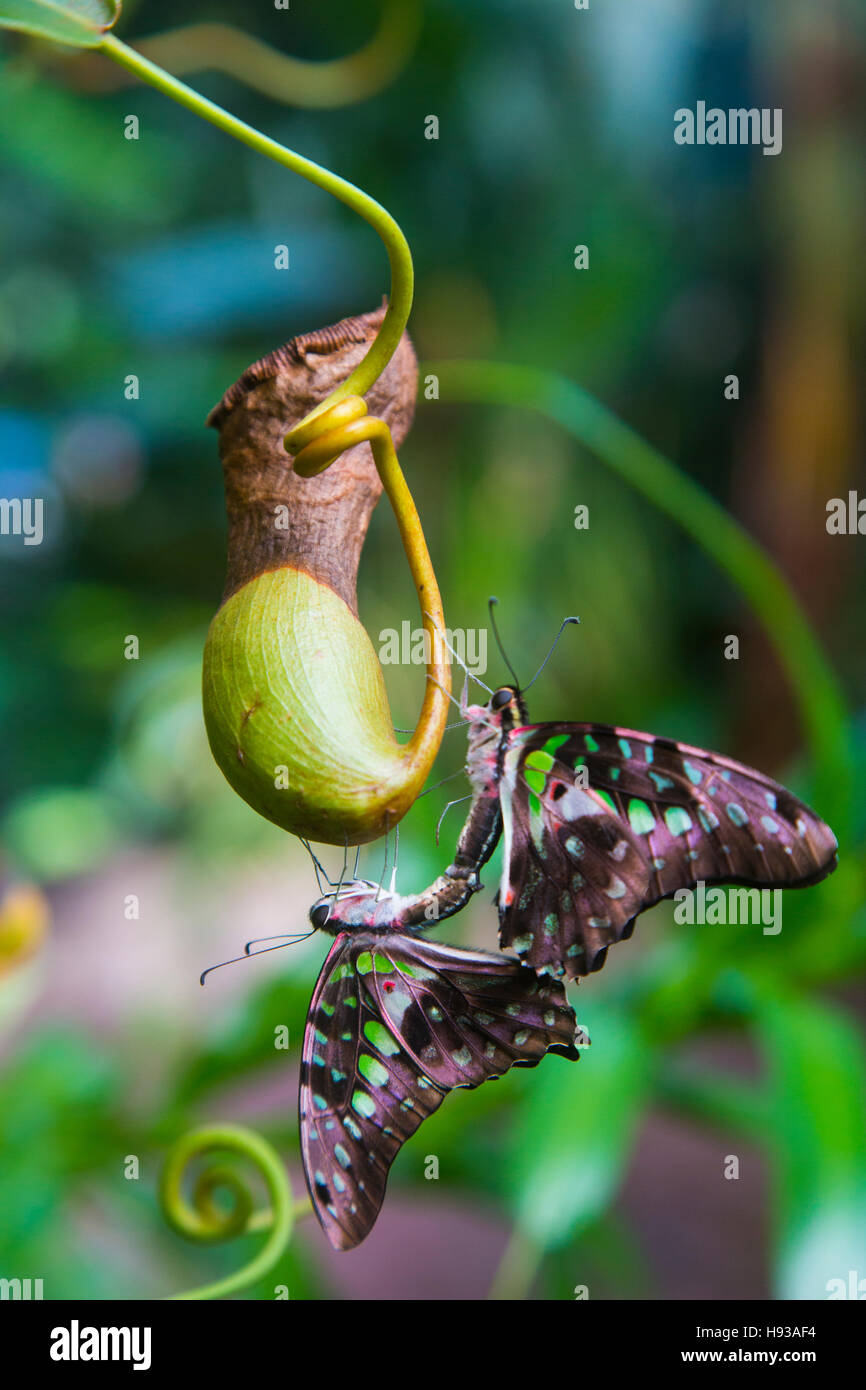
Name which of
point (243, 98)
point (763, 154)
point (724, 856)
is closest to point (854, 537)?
point (763, 154)

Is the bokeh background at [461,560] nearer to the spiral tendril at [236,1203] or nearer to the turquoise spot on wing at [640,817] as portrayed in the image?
the spiral tendril at [236,1203]

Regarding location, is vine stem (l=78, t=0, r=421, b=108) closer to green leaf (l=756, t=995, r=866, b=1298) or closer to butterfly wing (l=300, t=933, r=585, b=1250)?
butterfly wing (l=300, t=933, r=585, b=1250)

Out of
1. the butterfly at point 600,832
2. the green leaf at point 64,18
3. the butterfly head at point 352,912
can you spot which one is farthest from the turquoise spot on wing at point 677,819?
the green leaf at point 64,18

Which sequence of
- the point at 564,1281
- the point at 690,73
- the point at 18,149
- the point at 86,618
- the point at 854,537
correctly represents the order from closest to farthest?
the point at 564,1281
the point at 18,149
the point at 86,618
the point at 690,73
the point at 854,537

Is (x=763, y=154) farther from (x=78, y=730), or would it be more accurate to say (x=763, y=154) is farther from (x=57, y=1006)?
(x=57, y=1006)

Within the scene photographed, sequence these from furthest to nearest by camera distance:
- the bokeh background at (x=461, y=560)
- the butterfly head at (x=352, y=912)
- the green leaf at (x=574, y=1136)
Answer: the bokeh background at (x=461, y=560)
the green leaf at (x=574, y=1136)
the butterfly head at (x=352, y=912)

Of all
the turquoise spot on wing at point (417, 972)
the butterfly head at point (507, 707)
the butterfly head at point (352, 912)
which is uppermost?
the butterfly head at point (507, 707)
